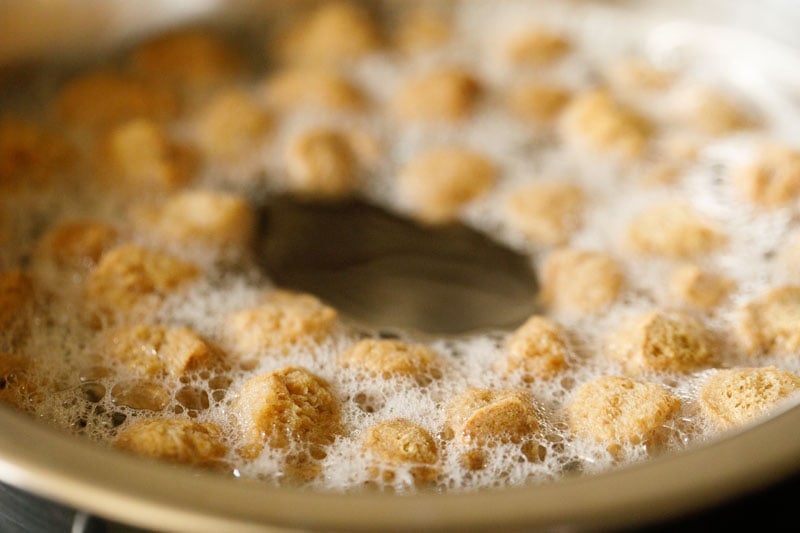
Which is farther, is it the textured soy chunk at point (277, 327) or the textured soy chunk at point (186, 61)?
the textured soy chunk at point (186, 61)

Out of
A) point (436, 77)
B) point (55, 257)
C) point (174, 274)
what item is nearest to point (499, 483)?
point (174, 274)

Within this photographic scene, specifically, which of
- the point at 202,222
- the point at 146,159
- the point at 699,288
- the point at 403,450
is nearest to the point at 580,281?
the point at 699,288

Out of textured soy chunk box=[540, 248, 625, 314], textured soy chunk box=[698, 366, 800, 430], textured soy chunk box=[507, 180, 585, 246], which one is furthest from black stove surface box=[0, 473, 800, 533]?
textured soy chunk box=[507, 180, 585, 246]

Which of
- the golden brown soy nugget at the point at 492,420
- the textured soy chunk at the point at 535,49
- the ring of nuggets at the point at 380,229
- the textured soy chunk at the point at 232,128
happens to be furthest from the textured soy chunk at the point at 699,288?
the textured soy chunk at the point at 232,128

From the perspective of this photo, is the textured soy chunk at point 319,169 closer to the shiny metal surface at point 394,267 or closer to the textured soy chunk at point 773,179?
the shiny metal surface at point 394,267

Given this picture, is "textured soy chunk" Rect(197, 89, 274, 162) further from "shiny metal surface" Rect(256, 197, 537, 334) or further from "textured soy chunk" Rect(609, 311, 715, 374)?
"textured soy chunk" Rect(609, 311, 715, 374)

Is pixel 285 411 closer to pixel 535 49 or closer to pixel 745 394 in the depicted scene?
pixel 745 394
